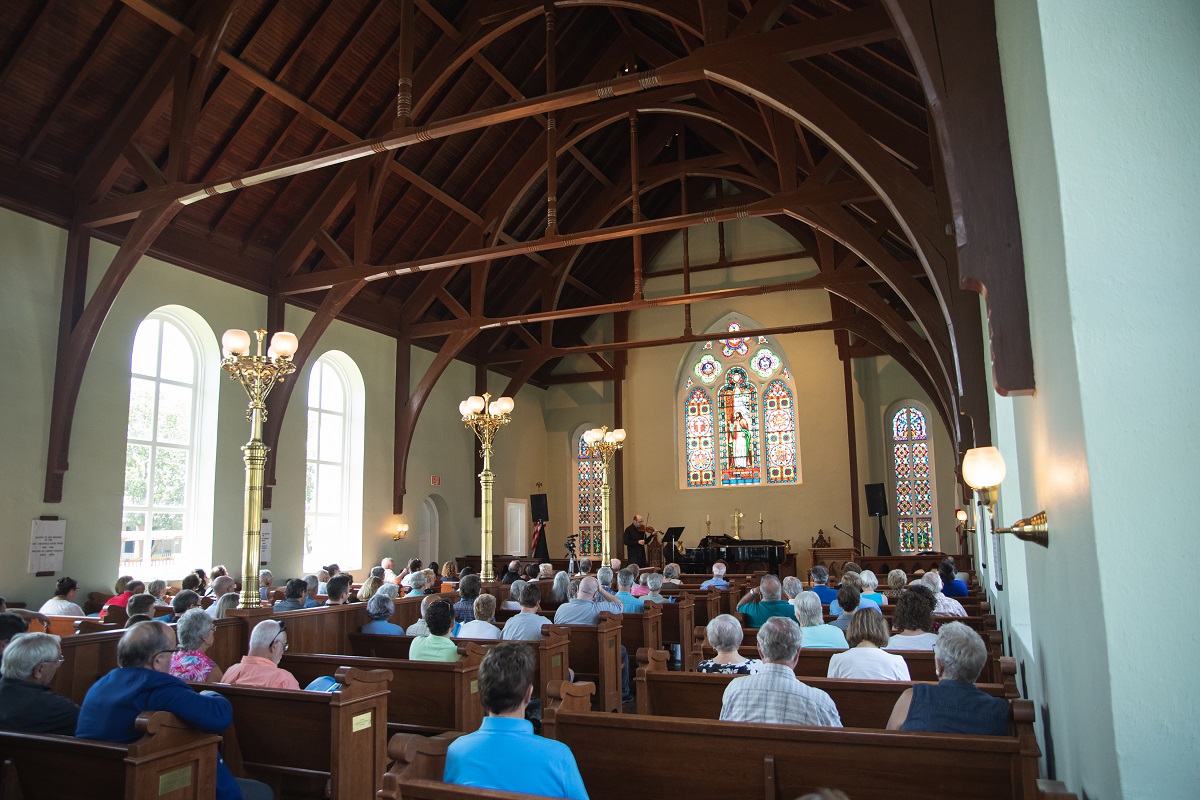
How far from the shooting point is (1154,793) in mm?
1494

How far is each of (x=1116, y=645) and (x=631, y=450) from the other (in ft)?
53.4

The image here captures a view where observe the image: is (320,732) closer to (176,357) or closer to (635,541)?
(176,357)

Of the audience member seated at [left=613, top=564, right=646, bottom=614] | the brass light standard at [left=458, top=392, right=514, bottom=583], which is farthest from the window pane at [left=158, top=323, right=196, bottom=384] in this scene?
the audience member seated at [left=613, top=564, right=646, bottom=614]

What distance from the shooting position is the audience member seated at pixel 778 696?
304 centimetres

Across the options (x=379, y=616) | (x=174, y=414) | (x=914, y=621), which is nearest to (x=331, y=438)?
(x=174, y=414)

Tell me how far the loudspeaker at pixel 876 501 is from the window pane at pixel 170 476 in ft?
37.2

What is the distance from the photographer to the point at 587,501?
60.2ft

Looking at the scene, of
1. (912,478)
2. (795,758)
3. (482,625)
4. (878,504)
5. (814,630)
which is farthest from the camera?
(912,478)

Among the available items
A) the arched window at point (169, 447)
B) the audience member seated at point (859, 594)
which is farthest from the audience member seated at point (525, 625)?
the arched window at point (169, 447)

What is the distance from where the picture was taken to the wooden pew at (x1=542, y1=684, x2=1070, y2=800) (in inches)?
97.6

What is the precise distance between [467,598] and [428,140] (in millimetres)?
5259

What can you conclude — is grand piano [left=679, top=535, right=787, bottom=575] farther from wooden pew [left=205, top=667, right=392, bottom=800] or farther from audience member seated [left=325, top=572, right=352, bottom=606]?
wooden pew [left=205, top=667, right=392, bottom=800]

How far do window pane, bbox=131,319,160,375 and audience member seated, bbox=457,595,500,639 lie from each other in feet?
21.1

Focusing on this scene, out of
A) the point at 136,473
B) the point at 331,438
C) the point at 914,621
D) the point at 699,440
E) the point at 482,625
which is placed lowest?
the point at 482,625
